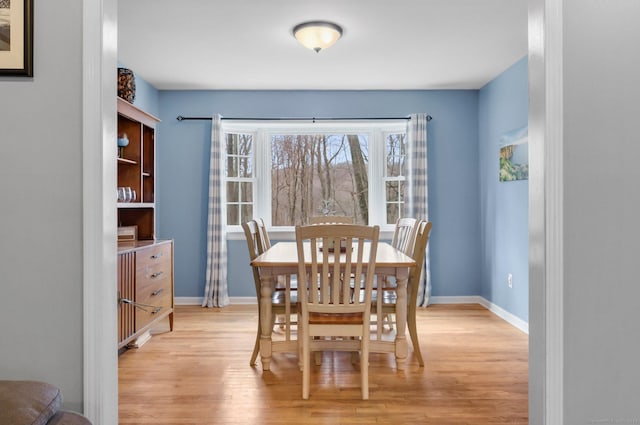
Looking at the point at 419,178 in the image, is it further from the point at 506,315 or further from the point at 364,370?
the point at 364,370

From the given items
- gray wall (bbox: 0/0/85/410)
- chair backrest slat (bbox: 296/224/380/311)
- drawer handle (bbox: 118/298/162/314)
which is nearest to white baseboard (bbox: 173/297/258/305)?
drawer handle (bbox: 118/298/162/314)

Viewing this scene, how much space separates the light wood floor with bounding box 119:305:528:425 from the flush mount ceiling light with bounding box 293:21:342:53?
2.37m

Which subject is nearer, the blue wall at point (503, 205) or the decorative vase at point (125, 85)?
Result: the decorative vase at point (125, 85)

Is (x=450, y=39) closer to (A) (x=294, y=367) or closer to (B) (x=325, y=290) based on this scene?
(B) (x=325, y=290)

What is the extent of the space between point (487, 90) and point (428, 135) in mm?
786

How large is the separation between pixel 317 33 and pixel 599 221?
2406 mm

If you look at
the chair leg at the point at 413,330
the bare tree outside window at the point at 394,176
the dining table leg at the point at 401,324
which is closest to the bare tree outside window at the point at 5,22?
the dining table leg at the point at 401,324

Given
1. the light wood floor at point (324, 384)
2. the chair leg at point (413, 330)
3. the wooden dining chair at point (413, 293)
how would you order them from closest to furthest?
the light wood floor at point (324, 384)
the wooden dining chair at point (413, 293)
the chair leg at point (413, 330)

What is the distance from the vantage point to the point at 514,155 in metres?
4.14

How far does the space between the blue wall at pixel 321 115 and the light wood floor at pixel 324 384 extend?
3.93 ft

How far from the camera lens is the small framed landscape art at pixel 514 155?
3.93m

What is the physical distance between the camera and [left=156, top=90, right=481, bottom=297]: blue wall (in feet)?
16.5

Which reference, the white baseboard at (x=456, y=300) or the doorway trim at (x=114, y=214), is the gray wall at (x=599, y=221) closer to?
the doorway trim at (x=114, y=214)

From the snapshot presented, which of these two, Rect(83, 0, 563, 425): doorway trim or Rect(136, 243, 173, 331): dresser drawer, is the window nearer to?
Rect(136, 243, 173, 331): dresser drawer
